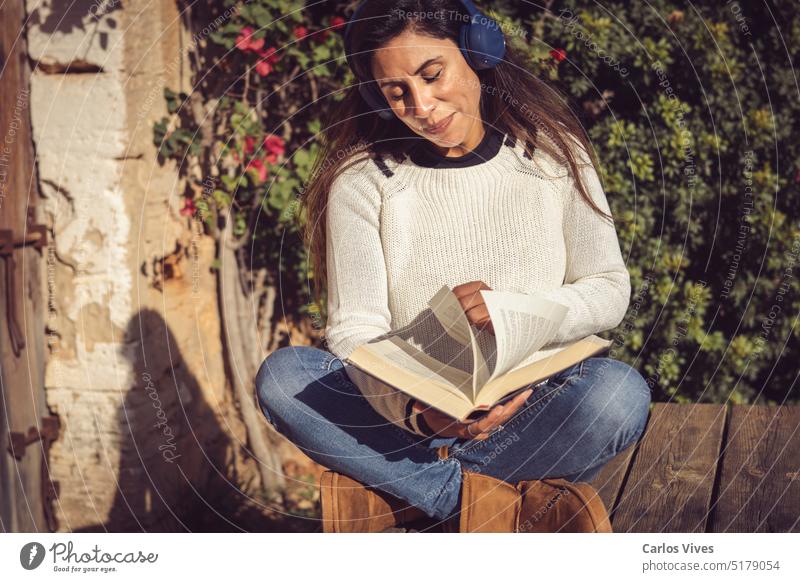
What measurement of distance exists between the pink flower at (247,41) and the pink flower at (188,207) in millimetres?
461

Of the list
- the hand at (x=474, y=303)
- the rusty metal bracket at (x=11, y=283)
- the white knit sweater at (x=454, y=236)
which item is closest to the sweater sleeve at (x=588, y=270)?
the white knit sweater at (x=454, y=236)

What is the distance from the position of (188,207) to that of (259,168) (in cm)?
24

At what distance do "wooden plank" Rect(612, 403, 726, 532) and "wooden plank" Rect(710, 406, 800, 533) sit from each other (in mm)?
32

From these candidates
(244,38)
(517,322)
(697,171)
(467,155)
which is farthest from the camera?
(697,171)

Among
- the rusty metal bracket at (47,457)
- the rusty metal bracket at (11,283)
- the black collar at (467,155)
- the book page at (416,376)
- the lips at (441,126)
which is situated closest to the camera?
the book page at (416,376)

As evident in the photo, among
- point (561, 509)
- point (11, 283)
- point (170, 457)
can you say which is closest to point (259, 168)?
point (11, 283)

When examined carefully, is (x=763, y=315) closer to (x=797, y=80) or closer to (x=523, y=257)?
(x=797, y=80)

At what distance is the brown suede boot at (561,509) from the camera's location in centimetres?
164

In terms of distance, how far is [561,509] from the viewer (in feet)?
5.46

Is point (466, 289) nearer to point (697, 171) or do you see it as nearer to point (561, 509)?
point (561, 509)

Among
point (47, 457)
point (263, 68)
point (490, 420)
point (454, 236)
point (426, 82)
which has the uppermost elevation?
point (263, 68)

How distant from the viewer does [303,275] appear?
9.41 feet
